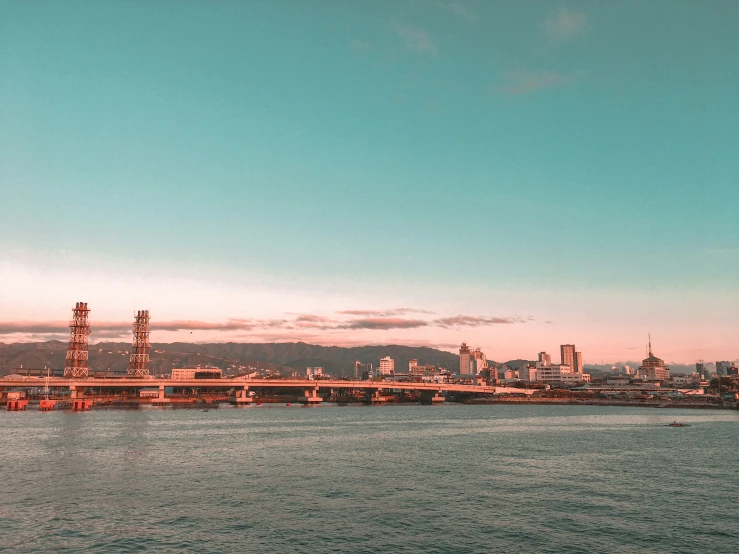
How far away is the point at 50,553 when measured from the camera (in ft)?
124

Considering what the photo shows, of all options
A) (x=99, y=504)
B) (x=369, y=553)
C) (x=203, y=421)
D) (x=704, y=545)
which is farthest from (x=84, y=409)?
(x=704, y=545)

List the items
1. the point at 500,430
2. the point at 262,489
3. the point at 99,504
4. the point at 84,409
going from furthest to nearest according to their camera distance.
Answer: the point at 84,409 < the point at 500,430 < the point at 262,489 < the point at 99,504

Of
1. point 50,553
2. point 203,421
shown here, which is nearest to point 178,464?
point 50,553

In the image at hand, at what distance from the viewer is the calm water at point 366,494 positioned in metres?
41.0

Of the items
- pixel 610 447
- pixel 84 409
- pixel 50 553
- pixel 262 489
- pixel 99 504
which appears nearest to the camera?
pixel 50 553

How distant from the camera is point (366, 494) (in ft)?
182

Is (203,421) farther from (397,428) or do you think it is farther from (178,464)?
(178,464)

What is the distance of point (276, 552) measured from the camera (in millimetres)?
38406

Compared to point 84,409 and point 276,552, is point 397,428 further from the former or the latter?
point 84,409

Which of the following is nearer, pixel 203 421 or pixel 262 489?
pixel 262 489

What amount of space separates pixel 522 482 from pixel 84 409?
164749 millimetres

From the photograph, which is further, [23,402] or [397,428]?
[23,402]

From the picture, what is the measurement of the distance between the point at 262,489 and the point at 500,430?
7852 cm

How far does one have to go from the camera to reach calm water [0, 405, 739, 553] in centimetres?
4100
